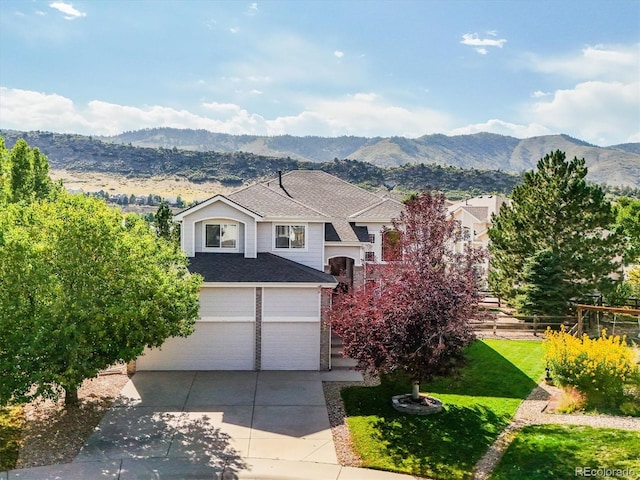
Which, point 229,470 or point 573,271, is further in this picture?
point 573,271

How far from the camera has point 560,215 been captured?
26.0 metres

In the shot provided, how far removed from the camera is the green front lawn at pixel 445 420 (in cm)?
1213

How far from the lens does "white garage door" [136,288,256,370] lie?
1870 centimetres

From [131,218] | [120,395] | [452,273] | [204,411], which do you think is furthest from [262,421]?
[131,218]

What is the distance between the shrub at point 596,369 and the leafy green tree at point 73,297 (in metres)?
11.7

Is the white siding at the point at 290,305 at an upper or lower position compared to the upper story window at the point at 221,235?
lower

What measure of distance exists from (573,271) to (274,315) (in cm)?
1611

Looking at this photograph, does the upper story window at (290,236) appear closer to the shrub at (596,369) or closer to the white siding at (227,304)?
the white siding at (227,304)

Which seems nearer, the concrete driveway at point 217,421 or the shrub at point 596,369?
the concrete driveway at point 217,421

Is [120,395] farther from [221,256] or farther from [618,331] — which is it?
[618,331]

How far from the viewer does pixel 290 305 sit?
18891 mm

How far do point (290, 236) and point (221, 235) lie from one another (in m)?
2.76

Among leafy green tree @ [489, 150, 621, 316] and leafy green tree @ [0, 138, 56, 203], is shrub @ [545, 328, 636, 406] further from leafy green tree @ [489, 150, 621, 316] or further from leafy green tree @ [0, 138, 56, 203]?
leafy green tree @ [0, 138, 56, 203]

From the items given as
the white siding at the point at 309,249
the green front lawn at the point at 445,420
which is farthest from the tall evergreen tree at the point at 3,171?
the green front lawn at the point at 445,420
